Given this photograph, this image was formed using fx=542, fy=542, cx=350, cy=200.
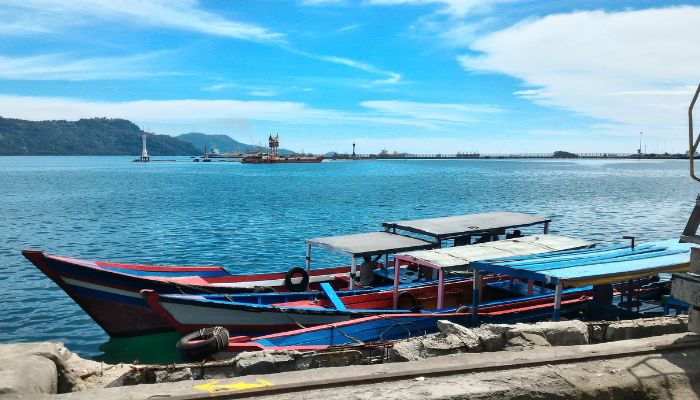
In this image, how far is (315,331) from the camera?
1199cm

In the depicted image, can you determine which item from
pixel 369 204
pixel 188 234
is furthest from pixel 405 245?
pixel 369 204

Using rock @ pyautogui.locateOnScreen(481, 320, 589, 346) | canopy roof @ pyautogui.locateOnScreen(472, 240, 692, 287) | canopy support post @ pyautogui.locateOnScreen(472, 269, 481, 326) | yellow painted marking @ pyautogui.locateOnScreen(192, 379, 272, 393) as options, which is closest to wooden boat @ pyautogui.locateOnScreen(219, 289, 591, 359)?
canopy support post @ pyautogui.locateOnScreen(472, 269, 481, 326)

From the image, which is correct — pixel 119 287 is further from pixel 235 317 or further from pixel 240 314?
pixel 240 314

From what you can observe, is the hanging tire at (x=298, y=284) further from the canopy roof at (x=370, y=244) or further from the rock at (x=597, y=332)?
the rock at (x=597, y=332)

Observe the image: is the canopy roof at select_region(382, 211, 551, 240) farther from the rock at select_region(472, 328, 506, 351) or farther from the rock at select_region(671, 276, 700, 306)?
the rock at select_region(671, 276, 700, 306)

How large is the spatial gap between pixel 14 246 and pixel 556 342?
106ft

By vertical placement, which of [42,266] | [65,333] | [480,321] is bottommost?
[65,333]

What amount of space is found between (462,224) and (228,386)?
12.9m

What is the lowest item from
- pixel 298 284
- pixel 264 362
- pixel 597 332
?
pixel 298 284

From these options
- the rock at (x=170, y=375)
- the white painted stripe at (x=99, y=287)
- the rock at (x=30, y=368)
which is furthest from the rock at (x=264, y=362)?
the white painted stripe at (x=99, y=287)

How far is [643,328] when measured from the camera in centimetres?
884

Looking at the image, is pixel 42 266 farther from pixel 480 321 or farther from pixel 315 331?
pixel 480 321

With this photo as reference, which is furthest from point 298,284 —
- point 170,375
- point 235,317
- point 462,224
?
point 170,375

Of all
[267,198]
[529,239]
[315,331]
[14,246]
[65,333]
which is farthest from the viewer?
[267,198]
